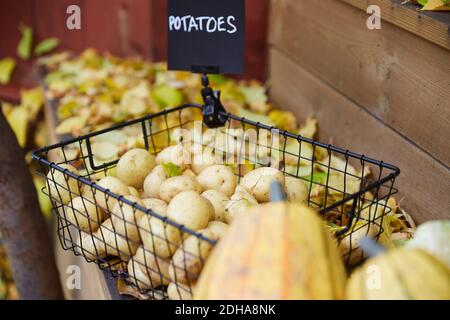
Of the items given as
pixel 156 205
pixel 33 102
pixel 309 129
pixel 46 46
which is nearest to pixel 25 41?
pixel 46 46

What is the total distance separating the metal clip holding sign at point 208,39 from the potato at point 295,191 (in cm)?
35

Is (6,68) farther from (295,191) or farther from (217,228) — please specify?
(217,228)

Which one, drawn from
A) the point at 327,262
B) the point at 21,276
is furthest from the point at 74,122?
the point at 327,262

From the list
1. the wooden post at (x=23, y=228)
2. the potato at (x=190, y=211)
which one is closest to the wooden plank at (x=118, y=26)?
the wooden post at (x=23, y=228)

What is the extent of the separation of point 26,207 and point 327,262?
142 centimetres

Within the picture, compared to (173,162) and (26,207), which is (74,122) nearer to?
(26,207)

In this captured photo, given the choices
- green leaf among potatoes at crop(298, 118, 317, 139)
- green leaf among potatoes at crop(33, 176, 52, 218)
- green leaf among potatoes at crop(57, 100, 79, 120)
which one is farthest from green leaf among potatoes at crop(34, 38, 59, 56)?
green leaf among potatoes at crop(298, 118, 317, 139)

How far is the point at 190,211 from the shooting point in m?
1.10

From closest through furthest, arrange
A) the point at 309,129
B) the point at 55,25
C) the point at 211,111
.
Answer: the point at 211,111
the point at 309,129
the point at 55,25

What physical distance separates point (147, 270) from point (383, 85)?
35.3 inches

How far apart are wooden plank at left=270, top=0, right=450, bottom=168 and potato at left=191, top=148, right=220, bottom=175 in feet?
1.67

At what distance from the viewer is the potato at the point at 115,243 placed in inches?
46.6

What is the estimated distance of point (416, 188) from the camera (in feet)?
4.82

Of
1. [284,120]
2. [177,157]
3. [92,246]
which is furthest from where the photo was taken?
Result: [284,120]
